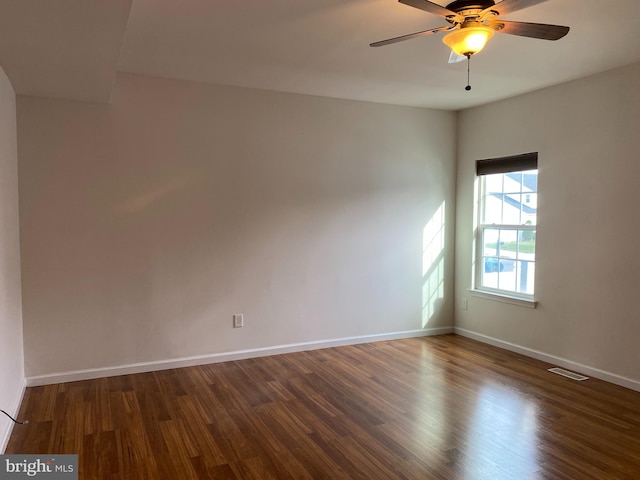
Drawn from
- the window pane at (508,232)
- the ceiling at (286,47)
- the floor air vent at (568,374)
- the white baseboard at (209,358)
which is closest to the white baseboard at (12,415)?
the white baseboard at (209,358)

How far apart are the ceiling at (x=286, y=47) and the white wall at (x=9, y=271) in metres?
0.32

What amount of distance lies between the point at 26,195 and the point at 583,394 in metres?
4.45

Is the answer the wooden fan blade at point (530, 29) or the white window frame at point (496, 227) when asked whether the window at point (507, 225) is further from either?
the wooden fan blade at point (530, 29)

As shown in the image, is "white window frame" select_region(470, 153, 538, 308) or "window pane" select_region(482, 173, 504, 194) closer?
"white window frame" select_region(470, 153, 538, 308)

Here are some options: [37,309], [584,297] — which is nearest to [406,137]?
[584,297]

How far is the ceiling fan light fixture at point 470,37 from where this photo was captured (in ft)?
7.80

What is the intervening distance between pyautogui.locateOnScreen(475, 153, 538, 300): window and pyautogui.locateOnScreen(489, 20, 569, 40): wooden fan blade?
221 cm

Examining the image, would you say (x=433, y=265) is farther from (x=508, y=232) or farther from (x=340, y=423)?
(x=340, y=423)

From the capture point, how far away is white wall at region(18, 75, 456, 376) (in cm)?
370

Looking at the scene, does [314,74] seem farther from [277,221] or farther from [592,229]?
[592,229]

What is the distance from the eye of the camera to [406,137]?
5055mm

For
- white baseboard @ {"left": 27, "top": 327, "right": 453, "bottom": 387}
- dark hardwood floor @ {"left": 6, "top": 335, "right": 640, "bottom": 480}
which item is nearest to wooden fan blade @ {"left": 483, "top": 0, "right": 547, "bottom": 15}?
dark hardwood floor @ {"left": 6, "top": 335, "right": 640, "bottom": 480}

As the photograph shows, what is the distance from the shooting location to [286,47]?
3.23 m

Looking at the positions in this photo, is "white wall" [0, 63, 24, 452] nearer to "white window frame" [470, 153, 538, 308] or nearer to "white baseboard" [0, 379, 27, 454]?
"white baseboard" [0, 379, 27, 454]
